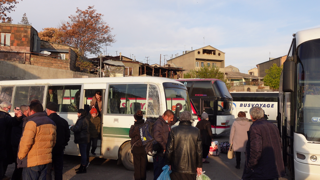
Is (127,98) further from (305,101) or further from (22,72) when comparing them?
(22,72)

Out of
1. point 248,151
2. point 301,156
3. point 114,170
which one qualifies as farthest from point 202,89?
→ point 248,151

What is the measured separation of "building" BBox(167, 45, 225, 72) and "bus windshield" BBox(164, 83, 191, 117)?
5440 centimetres

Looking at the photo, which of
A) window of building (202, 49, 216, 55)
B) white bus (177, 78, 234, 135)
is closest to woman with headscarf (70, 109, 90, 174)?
white bus (177, 78, 234, 135)

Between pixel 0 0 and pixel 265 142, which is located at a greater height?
pixel 0 0

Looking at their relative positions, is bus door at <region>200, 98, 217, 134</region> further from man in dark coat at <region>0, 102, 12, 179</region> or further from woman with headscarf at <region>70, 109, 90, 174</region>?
man in dark coat at <region>0, 102, 12, 179</region>

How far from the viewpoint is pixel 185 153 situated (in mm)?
4207

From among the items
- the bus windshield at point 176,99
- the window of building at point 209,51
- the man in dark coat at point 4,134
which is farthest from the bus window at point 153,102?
the window of building at point 209,51

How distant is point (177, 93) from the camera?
832cm

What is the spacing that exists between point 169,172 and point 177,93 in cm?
412

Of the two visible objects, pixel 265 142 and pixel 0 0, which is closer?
pixel 265 142

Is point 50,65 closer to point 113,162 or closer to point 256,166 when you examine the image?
point 113,162

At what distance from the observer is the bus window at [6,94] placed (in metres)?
9.81

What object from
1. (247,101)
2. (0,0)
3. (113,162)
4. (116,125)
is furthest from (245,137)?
(0,0)

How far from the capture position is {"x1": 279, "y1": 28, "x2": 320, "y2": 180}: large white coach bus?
5.15 meters
